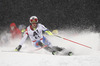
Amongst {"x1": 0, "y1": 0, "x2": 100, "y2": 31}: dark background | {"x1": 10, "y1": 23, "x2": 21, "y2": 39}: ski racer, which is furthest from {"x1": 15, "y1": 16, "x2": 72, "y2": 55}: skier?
{"x1": 0, "y1": 0, "x2": 100, "y2": 31}: dark background

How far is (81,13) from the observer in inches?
562

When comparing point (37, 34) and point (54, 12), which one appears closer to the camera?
point (37, 34)

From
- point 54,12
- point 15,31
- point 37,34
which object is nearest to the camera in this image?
point 37,34

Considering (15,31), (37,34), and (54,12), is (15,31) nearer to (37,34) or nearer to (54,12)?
(37,34)

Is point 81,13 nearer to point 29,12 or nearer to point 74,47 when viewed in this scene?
point 29,12

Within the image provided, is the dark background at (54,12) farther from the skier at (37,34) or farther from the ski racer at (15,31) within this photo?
the skier at (37,34)

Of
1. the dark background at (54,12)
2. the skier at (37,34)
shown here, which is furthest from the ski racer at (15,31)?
the dark background at (54,12)

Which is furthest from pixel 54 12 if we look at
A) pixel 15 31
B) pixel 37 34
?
pixel 37 34

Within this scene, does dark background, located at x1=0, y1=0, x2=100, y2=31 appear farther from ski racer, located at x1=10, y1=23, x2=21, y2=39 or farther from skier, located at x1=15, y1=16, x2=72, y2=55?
skier, located at x1=15, y1=16, x2=72, y2=55

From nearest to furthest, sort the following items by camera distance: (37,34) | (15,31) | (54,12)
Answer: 1. (37,34)
2. (15,31)
3. (54,12)

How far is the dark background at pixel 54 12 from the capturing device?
13.1 m

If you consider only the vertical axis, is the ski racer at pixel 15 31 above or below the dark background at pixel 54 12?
below

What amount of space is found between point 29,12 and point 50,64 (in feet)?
32.2

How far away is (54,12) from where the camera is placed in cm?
1357
